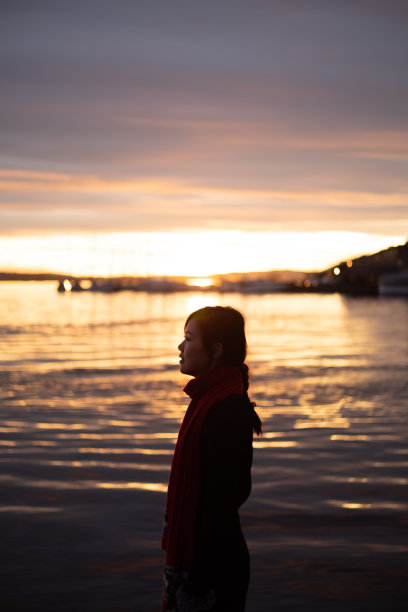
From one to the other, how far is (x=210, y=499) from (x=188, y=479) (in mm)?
114

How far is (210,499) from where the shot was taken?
10.6 ft

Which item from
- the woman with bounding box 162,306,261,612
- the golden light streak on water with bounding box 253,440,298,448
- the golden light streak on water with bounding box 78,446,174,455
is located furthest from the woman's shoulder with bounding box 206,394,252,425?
the golden light streak on water with bounding box 253,440,298,448

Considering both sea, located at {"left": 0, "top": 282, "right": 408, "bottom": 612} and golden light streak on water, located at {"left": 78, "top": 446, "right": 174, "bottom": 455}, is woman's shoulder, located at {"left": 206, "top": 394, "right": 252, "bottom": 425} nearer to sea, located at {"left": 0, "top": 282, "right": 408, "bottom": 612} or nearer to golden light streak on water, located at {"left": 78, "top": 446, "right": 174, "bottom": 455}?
sea, located at {"left": 0, "top": 282, "right": 408, "bottom": 612}

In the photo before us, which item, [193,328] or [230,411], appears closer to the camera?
[230,411]

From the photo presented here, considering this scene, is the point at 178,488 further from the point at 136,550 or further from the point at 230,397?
the point at 136,550

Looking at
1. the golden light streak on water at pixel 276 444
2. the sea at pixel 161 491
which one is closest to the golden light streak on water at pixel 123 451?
the sea at pixel 161 491

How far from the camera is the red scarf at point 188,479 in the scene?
3.26 m

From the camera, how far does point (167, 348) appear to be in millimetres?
30250

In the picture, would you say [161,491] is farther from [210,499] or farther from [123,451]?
[210,499]

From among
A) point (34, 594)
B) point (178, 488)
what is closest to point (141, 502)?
point (34, 594)

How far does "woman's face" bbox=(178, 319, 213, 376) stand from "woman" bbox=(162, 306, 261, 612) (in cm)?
6

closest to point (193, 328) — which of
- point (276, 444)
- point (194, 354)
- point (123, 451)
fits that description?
point (194, 354)

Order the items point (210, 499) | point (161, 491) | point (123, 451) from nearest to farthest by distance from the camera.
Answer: point (210, 499) < point (161, 491) < point (123, 451)

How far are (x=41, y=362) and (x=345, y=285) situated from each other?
151340mm
